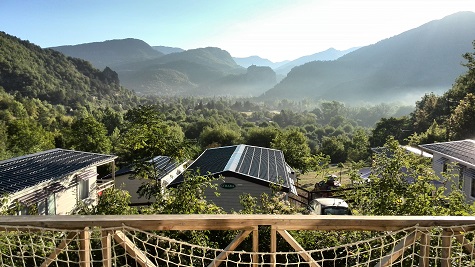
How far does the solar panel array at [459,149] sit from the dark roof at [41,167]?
13351 millimetres

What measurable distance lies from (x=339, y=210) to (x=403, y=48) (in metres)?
198

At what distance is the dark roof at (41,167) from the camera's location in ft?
35.2

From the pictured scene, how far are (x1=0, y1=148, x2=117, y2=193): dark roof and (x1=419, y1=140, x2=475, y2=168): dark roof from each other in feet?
43.7

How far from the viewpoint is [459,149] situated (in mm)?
13672

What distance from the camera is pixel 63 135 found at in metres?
30.6

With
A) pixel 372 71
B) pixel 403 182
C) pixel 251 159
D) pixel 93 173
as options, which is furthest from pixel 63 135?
pixel 372 71

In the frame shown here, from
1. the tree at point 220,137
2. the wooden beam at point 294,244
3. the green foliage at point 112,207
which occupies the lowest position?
the tree at point 220,137

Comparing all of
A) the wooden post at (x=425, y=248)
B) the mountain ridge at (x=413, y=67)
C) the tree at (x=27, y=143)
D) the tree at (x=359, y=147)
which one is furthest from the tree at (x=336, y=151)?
the mountain ridge at (x=413, y=67)

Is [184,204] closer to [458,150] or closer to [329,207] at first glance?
[329,207]

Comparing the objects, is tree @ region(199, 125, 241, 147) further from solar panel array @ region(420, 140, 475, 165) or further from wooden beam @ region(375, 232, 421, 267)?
wooden beam @ region(375, 232, 421, 267)

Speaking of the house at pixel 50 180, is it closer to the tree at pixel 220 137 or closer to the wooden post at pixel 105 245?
the wooden post at pixel 105 245

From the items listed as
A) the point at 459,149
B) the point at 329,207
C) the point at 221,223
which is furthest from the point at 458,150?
the point at 221,223

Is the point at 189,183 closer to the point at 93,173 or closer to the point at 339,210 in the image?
the point at 339,210

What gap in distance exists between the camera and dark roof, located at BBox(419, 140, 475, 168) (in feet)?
41.0
